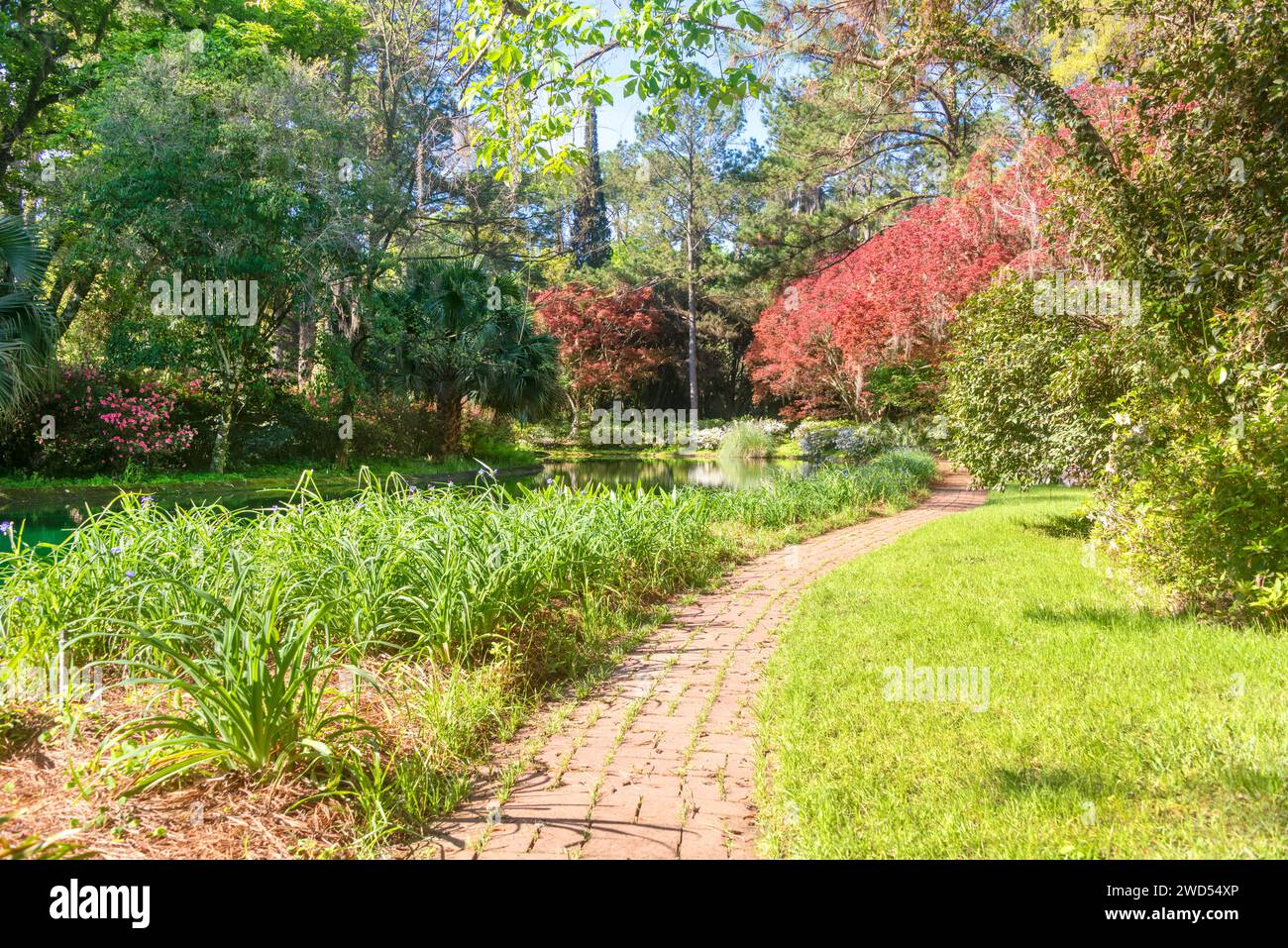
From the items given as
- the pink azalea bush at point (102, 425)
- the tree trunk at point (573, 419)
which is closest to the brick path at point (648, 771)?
the pink azalea bush at point (102, 425)

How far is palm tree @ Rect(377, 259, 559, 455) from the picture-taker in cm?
1758

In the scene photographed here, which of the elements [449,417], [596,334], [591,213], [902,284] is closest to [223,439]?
[449,417]

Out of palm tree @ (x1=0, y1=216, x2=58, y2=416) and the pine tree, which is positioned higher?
the pine tree

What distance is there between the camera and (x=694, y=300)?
29.8 m

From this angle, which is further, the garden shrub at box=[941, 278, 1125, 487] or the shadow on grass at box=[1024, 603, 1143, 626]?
the garden shrub at box=[941, 278, 1125, 487]

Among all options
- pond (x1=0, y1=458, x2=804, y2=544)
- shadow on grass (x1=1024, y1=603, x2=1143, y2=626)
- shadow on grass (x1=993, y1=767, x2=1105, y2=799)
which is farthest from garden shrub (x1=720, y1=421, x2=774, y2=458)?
shadow on grass (x1=993, y1=767, x2=1105, y2=799)

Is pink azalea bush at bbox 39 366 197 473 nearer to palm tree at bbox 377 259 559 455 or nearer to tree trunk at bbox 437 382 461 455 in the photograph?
palm tree at bbox 377 259 559 455

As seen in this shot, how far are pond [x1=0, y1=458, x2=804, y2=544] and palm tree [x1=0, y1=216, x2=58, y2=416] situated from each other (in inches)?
61.1

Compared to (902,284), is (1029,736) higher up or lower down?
lower down

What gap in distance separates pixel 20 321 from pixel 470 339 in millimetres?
8339

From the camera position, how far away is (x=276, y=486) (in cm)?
1503

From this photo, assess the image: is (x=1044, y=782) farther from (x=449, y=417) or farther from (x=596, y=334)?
(x=596, y=334)

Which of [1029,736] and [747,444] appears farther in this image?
[747,444]
